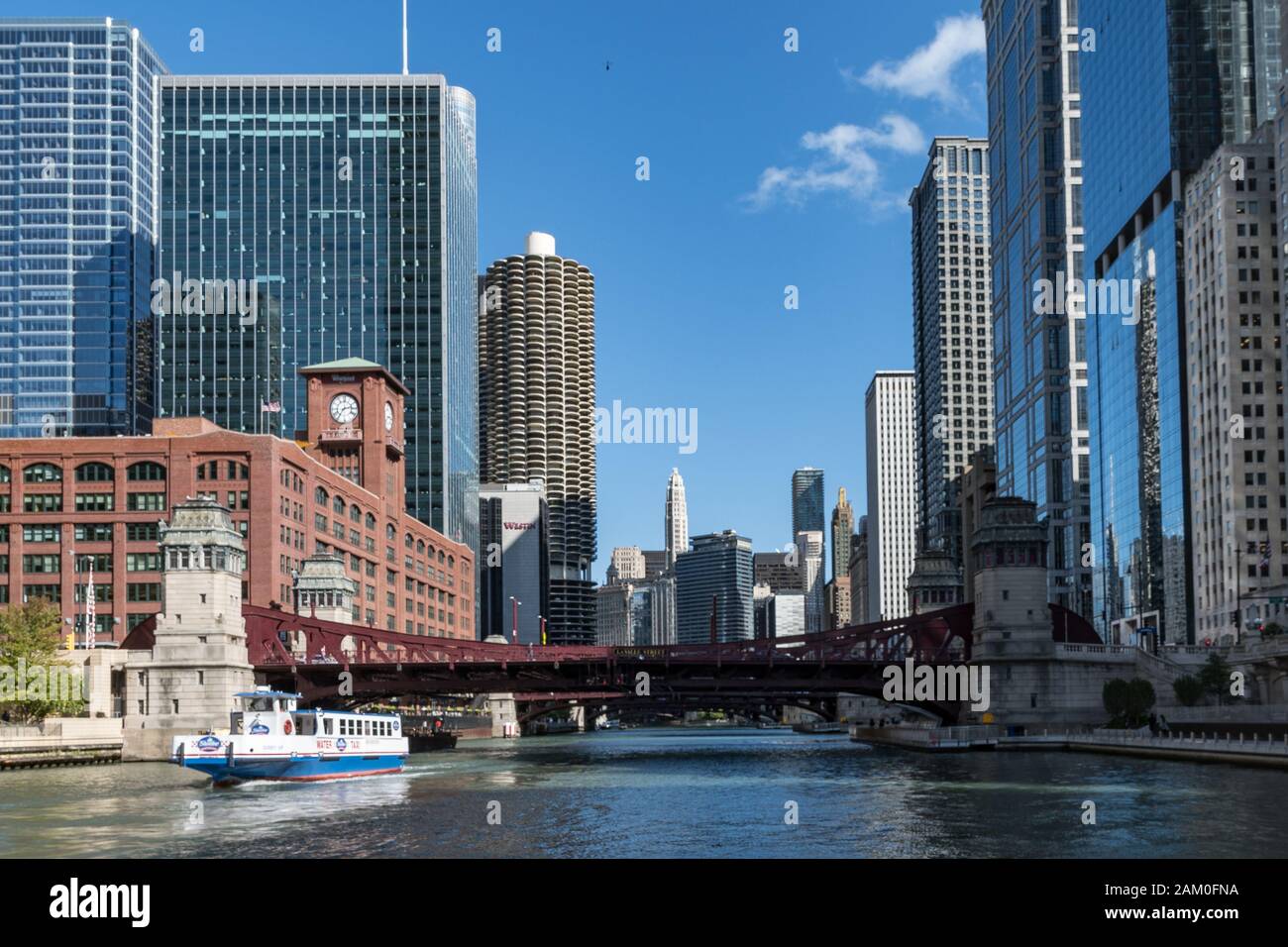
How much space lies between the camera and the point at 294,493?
525 ft

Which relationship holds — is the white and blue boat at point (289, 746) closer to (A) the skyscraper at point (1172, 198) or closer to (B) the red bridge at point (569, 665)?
(B) the red bridge at point (569, 665)

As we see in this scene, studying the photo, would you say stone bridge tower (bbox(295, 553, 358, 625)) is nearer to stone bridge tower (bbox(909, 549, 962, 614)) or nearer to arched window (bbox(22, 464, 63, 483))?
arched window (bbox(22, 464, 63, 483))

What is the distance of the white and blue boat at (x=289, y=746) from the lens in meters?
79.8

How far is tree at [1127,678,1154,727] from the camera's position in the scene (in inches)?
4675

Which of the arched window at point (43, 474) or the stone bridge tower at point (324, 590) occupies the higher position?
the arched window at point (43, 474)

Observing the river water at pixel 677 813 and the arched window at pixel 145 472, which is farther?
the arched window at pixel 145 472

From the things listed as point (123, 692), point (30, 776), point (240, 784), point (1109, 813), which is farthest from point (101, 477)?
point (1109, 813)

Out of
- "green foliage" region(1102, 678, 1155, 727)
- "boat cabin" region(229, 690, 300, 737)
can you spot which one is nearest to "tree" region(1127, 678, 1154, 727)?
"green foliage" region(1102, 678, 1155, 727)

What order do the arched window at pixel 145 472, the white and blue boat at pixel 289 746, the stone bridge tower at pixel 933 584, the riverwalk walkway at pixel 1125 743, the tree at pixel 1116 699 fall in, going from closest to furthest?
the white and blue boat at pixel 289 746, the riverwalk walkway at pixel 1125 743, the tree at pixel 1116 699, the arched window at pixel 145 472, the stone bridge tower at pixel 933 584

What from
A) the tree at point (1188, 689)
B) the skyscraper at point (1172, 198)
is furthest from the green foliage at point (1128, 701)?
the skyscraper at point (1172, 198)

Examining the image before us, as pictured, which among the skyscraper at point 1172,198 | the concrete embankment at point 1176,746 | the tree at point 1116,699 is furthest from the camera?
the skyscraper at point 1172,198

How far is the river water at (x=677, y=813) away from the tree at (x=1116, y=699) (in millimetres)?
22495
